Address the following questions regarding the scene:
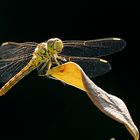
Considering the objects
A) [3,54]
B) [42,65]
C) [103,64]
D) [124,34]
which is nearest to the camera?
[42,65]

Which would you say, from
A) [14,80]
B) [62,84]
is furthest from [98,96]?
[62,84]

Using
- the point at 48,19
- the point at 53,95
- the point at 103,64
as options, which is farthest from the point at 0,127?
the point at 103,64

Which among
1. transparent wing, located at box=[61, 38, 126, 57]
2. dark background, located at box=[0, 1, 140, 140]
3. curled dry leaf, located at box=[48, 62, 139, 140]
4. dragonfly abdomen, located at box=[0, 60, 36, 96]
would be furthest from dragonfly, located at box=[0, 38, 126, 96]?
dark background, located at box=[0, 1, 140, 140]

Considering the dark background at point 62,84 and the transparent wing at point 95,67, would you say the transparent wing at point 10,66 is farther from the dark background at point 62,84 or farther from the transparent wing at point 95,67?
the dark background at point 62,84

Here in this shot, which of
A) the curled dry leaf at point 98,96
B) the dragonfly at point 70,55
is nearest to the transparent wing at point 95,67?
the dragonfly at point 70,55

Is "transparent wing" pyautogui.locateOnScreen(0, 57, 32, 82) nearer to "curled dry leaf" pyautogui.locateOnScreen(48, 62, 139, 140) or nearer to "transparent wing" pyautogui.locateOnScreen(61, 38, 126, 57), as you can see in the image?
"transparent wing" pyautogui.locateOnScreen(61, 38, 126, 57)

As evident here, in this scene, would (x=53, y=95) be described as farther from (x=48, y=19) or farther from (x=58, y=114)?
(x=48, y=19)

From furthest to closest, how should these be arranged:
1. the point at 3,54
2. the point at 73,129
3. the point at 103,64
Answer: the point at 73,129, the point at 3,54, the point at 103,64
